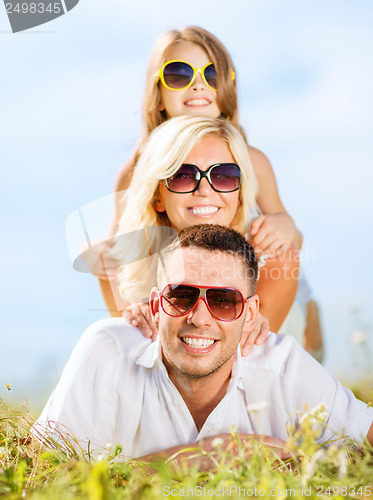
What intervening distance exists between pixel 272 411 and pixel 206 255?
94 centimetres

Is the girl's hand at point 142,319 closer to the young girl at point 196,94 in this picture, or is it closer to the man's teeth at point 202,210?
the man's teeth at point 202,210

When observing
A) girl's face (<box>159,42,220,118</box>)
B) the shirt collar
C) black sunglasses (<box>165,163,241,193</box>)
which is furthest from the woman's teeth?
girl's face (<box>159,42,220,118</box>)

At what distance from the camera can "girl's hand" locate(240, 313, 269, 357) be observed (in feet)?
11.6

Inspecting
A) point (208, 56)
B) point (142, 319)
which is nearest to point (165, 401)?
point (142, 319)

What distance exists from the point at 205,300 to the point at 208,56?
98.8 inches

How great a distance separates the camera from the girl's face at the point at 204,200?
4.15m

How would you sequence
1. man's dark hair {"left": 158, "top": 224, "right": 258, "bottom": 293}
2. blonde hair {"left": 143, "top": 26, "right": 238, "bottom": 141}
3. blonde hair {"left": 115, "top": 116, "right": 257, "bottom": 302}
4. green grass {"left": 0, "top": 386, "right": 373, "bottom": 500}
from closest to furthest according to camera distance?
1. green grass {"left": 0, "top": 386, "right": 373, "bottom": 500}
2. man's dark hair {"left": 158, "top": 224, "right": 258, "bottom": 293}
3. blonde hair {"left": 115, "top": 116, "right": 257, "bottom": 302}
4. blonde hair {"left": 143, "top": 26, "right": 238, "bottom": 141}

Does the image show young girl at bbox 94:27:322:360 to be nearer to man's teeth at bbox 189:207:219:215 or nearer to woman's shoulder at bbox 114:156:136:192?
woman's shoulder at bbox 114:156:136:192

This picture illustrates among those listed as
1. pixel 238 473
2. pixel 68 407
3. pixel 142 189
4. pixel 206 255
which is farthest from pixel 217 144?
pixel 238 473

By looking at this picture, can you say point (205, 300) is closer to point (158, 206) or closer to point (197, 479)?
point (197, 479)

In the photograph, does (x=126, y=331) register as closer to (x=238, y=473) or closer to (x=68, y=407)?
(x=68, y=407)

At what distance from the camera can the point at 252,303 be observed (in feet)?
11.0

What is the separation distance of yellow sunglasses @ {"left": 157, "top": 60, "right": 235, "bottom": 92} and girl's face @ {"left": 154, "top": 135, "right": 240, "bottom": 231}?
720 millimetres

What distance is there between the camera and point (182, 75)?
4777mm
